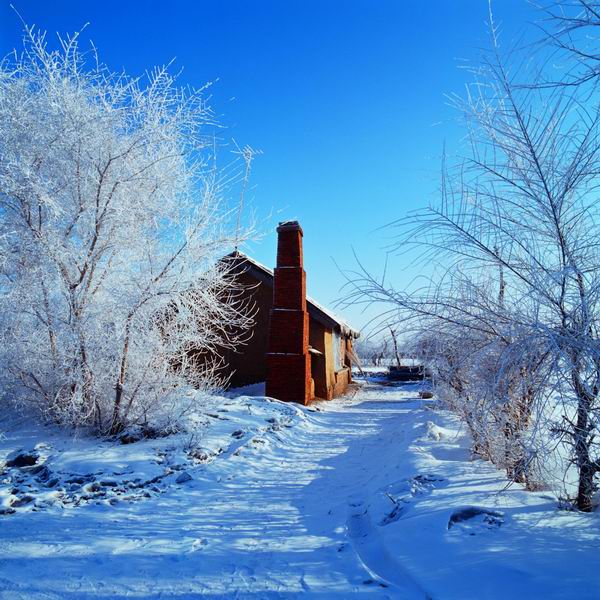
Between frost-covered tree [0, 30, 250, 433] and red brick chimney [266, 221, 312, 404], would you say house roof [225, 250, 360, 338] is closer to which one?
red brick chimney [266, 221, 312, 404]

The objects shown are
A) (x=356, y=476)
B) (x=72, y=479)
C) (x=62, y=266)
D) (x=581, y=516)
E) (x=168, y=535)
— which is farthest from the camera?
(x=62, y=266)

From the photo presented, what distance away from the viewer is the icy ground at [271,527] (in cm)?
296

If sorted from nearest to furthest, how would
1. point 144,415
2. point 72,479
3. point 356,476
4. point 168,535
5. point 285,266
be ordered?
point 168,535
point 72,479
point 356,476
point 144,415
point 285,266

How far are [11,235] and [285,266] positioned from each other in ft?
26.6

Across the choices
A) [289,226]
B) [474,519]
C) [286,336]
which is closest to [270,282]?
[289,226]

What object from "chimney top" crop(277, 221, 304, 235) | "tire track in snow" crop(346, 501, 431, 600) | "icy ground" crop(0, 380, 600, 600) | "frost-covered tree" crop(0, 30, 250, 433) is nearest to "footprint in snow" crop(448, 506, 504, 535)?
"icy ground" crop(0, 380, 600, 600)

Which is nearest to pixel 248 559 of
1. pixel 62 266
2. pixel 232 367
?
pixel 62 266

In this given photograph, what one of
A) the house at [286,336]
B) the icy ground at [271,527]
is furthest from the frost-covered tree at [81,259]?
the house at [286,336]

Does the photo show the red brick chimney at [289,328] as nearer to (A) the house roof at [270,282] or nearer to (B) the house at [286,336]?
(B) the house at [286,336]

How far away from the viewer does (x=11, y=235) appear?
22.5 ft

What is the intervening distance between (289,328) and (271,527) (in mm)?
9094

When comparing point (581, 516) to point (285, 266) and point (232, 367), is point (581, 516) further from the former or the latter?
point (232, 367)

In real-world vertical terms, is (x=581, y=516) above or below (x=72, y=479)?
above

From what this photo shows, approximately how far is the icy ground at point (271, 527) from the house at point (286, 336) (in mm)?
5859
